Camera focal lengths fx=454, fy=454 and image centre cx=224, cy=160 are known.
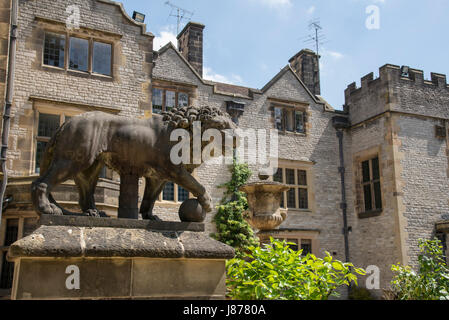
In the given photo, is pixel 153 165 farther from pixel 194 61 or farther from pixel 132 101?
pixel 194 61

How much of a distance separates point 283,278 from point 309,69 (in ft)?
55.7

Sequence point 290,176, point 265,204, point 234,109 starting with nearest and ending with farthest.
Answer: point 265,204 → point 234,109 → point 290,176

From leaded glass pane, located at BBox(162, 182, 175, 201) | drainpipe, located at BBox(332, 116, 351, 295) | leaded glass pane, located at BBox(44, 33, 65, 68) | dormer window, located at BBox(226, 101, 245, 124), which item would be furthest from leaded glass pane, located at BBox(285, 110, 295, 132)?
leaded glass pane, located at BBox(44, 33, 65, 68)

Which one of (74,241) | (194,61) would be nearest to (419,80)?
(194,61)

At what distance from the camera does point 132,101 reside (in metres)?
13.3

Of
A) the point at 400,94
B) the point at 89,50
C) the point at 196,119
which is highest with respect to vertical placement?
the point at 89,50

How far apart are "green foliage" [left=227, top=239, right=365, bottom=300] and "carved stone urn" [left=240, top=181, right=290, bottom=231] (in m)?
5.99

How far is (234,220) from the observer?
14680 millimetres

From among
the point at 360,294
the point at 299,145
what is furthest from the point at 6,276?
the point at 360,294

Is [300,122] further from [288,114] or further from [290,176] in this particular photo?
[290,176]

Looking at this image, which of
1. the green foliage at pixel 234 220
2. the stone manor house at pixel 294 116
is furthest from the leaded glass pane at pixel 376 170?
the green foliage at pixel 234 220

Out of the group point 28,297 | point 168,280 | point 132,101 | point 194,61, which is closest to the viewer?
point 28,297

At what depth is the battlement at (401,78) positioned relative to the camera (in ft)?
54.5
